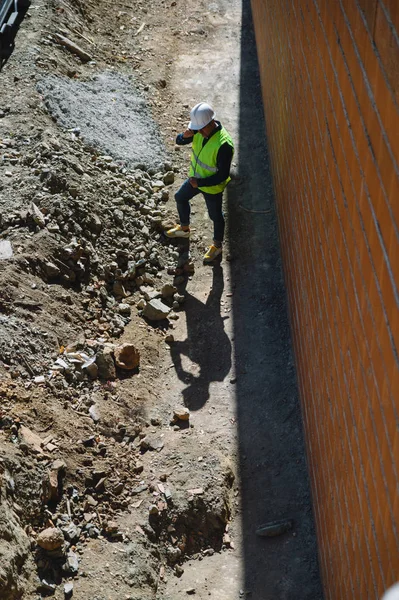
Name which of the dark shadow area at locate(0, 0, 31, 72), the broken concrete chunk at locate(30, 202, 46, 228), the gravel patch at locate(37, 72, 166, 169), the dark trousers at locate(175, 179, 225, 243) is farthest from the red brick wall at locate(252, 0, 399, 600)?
the dark shadow area at locate(0, 0, 31, 72)

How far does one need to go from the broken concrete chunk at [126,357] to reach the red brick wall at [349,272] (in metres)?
1.80

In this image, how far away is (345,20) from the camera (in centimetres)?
337

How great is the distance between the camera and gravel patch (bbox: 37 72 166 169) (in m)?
9.04

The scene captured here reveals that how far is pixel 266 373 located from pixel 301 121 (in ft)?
8.71

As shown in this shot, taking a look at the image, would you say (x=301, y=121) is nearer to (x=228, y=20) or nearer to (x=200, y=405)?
(x=200, y=405)

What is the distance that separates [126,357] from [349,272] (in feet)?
12.2

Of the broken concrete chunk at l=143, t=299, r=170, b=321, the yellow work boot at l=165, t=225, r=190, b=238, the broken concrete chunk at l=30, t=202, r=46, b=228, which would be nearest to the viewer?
the broken concrete chunk at l=30, t=202, r=46, b=228

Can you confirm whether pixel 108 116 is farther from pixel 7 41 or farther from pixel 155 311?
pixel 155 311

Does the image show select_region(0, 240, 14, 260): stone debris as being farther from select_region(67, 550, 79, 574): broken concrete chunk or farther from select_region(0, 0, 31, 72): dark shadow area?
select_region(0, 0, 31, 72): dark shadow area

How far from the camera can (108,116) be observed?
31.3 ft

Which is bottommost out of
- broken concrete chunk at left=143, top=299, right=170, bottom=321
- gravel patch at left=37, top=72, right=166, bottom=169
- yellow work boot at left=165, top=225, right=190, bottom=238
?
broken concrete chunk at left=143, top=299, right=170, bottom=321

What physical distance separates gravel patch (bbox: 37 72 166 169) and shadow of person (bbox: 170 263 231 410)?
7.92 feet

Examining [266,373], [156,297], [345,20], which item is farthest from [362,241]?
[156,297]

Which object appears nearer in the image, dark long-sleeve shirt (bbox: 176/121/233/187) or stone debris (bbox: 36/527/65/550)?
stone debris (bbox: 36/527/65/550)
